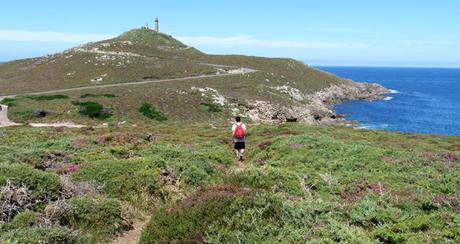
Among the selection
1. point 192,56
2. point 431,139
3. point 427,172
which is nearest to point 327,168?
point 427,172

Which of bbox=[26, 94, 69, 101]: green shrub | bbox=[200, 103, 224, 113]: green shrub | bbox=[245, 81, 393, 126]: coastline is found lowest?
bbox=[245, 81, 393, 126]: coastline

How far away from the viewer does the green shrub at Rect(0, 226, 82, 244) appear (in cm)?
942

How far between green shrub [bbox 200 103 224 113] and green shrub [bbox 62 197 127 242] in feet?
209

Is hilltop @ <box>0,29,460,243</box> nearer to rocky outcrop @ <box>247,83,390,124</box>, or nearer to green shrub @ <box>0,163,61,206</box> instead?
green shrub @ <box>0,163,61,206</box>

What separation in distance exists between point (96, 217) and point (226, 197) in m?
3.67

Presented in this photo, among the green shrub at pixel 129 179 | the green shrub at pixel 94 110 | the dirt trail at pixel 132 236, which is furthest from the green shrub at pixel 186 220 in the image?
the green shrub at pixel 94 110

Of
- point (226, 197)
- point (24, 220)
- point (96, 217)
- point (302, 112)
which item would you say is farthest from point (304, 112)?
point (24, 220)

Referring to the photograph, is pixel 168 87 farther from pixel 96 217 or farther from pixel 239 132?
pixel 96 217

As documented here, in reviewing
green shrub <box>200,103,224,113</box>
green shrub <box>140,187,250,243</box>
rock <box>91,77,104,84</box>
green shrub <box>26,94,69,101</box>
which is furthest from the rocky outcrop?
green shrub <box>140,187,250,243</box>

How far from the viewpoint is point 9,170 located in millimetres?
13250

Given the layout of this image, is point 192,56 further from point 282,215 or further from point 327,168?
point 282,215

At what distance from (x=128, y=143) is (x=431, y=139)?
30.3m

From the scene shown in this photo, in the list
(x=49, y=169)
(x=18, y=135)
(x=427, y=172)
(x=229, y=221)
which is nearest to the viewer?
(x=229, y=221)

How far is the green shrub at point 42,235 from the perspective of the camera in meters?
9.42
